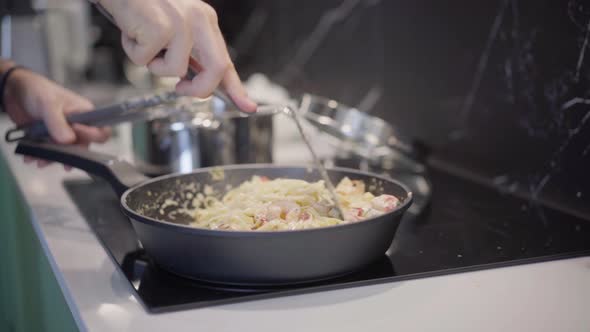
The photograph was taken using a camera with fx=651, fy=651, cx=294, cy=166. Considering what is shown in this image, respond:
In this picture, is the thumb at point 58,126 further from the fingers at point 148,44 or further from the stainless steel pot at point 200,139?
the fingers at point 148,44

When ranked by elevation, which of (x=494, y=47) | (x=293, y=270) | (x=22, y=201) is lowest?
(x=22, y=201)

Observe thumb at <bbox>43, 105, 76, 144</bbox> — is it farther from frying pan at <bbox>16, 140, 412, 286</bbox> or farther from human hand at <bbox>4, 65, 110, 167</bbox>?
frying pan at <bbox>16, 140, 412, 286</bbox>

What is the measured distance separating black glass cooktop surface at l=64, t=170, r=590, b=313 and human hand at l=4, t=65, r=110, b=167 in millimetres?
110

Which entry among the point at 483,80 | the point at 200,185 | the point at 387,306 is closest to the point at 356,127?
the point at 483,80

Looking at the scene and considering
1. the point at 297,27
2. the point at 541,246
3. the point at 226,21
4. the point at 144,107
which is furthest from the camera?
the point at 226,21

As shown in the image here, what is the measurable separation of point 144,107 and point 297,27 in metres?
1.10

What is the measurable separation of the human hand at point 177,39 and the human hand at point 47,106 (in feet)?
1.26

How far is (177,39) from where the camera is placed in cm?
78

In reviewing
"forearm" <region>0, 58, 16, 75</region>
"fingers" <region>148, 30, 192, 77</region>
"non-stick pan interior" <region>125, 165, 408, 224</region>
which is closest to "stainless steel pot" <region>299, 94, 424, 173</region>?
"non-stick pan interior" <region>125, 165, 408, 224</region>

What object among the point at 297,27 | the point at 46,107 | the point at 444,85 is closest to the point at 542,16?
the point at 444,85

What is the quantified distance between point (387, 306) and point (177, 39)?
39 centimetres

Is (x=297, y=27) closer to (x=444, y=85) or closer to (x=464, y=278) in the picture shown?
(x=444, y=85)

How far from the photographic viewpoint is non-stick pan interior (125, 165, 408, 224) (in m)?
0.90

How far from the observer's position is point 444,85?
1.31 metres
